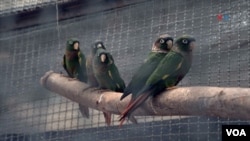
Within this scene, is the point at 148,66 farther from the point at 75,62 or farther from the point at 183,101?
the point at 75,62

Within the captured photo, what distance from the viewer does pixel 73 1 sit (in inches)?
59.7

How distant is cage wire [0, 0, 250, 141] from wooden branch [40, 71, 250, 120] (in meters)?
0.22

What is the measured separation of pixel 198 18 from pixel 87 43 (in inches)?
13.8

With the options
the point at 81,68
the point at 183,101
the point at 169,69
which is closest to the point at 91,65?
the point at 81,68

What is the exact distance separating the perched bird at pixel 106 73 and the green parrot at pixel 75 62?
0.38 ft

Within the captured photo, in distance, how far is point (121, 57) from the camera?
4.82ft

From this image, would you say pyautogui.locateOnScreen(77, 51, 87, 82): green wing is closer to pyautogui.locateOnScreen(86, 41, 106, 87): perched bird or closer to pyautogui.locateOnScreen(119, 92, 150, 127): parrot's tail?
pyautogui.locateOnScreen(86, 41, 106, 87): perched bird

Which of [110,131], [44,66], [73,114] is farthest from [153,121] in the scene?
[44,66]

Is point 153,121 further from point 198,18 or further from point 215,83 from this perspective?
point 198,18

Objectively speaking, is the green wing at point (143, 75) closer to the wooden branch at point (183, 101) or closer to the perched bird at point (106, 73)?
the wooden branch at point (183, 101)

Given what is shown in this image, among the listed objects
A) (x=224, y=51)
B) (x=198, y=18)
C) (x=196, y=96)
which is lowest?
(x=196, y=96)

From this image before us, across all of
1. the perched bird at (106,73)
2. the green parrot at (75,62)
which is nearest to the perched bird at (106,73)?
the perched bird at (106,73)

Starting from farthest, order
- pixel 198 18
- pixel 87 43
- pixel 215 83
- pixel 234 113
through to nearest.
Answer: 1. pixel 87 43
2. pixel 198 18
3. pixel 215 83
4. pixel 234 113

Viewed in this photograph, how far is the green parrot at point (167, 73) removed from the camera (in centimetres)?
98
